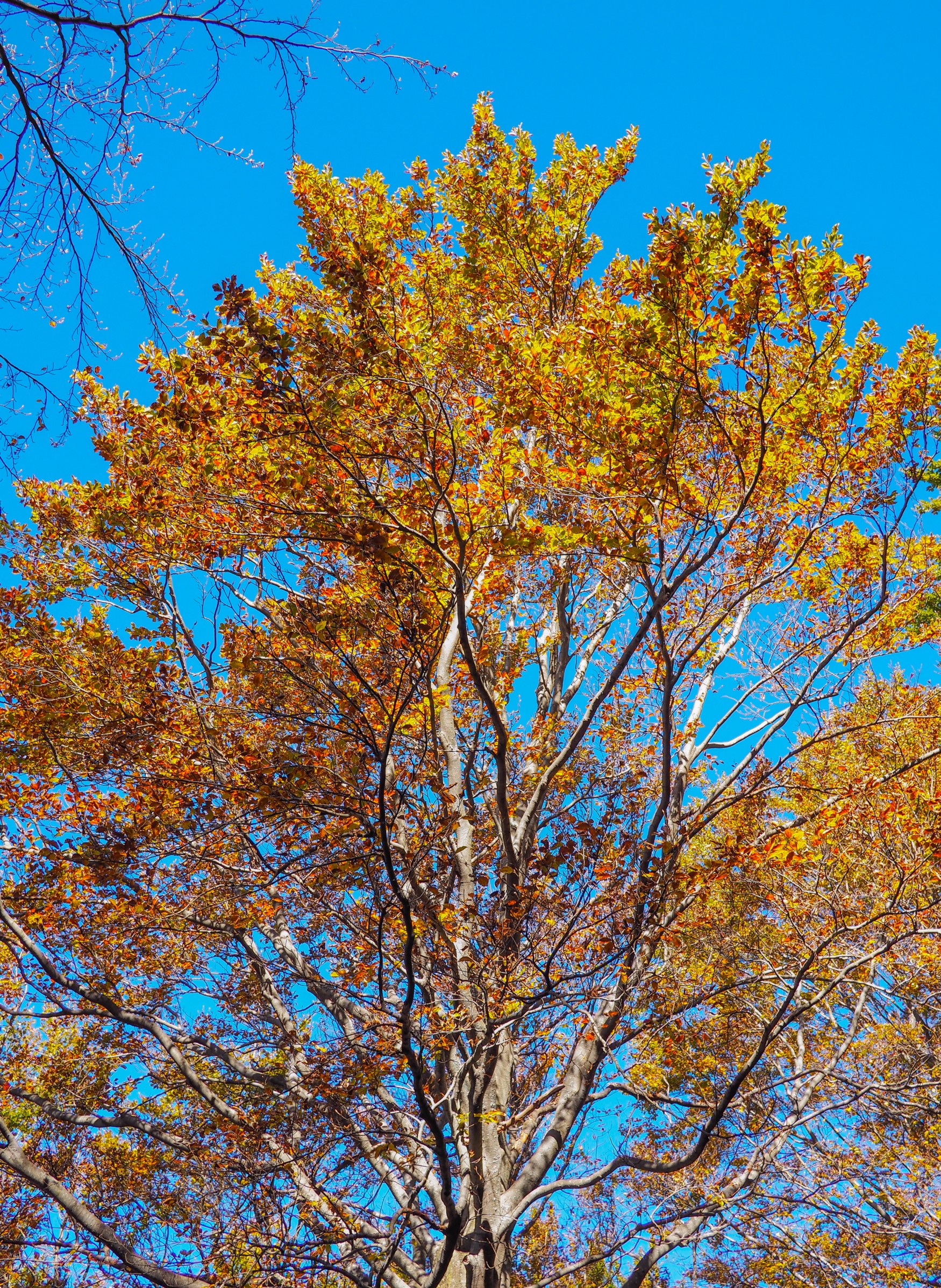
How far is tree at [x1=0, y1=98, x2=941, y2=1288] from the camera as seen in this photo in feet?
13.4

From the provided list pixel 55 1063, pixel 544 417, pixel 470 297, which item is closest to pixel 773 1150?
pixel 544 417

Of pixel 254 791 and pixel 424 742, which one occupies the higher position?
pixel 424 742

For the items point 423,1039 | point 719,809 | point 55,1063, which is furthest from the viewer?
point 55,1063

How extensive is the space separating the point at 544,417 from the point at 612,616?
258cm

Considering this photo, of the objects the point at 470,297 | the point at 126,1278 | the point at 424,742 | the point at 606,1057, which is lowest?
the point at 126,1278

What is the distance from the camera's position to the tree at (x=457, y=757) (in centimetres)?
408

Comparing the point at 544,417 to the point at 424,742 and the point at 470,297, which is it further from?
the point at 470,297

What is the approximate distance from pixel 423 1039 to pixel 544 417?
3955 mm

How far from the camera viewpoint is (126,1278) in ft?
20.2

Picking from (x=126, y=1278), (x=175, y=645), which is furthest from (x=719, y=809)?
(x=126, y=1278)

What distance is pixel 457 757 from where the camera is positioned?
577 cm

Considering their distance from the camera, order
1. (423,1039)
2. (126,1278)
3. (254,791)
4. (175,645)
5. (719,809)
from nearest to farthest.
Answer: (254,791) < (423,1039) < (719,809) < (175,645) < (126,1278)

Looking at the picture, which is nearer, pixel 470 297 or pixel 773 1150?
pixel 773 1150

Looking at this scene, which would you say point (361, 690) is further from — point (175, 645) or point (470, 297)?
point (470, 297)
